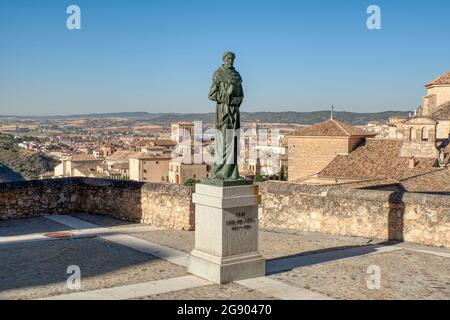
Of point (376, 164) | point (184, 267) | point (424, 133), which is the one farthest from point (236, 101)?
point (424, 133)

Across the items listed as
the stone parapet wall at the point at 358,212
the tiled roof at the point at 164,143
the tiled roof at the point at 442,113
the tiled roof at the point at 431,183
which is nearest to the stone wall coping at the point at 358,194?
the stone parapet wall at the point at 358,212

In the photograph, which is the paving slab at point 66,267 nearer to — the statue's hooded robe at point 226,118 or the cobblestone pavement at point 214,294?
the cobblestone pavement at point 214,294

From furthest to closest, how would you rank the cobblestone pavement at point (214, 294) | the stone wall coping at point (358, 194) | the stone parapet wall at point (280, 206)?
the stone parapet wall at point (280, 206), the stone wall coping at point (358, 194), the cobblestone pavement at point (214, 294)

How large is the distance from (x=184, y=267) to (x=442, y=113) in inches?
1553

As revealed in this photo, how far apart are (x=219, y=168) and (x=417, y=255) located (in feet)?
13.4

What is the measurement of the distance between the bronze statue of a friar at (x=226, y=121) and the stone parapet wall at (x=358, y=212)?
3959 mm

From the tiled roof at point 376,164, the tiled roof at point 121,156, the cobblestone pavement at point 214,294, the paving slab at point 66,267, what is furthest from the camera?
the tiled roof at point 121,156

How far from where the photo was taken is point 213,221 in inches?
304

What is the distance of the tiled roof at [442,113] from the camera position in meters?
42.5

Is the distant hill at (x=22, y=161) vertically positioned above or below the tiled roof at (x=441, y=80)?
below

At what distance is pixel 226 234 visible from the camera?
7605 millimetres

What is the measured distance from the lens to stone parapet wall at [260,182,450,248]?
32.7 ft

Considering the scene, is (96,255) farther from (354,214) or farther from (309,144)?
(309,144)

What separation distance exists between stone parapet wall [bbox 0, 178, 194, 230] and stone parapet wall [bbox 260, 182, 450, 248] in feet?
6.85
